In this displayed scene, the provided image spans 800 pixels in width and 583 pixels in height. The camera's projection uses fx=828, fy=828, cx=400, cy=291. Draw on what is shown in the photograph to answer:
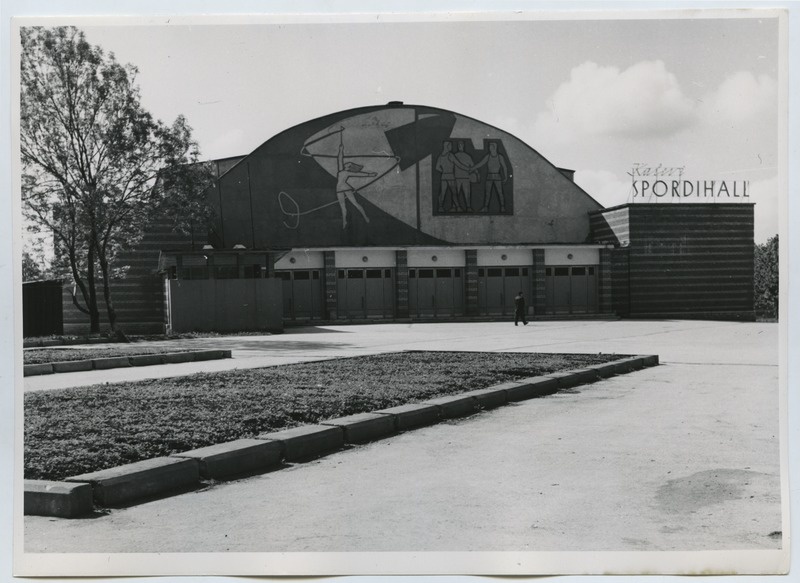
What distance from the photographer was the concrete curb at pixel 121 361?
1491 centimetres

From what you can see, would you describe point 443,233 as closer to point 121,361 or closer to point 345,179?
point 345,179

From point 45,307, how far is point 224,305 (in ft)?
33.4

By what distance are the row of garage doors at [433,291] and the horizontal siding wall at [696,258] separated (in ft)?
10.1

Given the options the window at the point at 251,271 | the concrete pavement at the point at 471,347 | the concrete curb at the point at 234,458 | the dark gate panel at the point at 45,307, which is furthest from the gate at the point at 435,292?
the concrete curb at the point at 234,458

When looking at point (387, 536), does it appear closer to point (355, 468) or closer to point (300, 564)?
point (300, 564)

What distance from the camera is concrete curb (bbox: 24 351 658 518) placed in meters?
A: 5.86

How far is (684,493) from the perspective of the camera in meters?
6.13

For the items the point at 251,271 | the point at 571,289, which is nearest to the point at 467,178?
the point at 571,289

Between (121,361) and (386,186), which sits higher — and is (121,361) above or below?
below

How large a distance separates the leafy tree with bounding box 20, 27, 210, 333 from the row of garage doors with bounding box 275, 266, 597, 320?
13678 mm

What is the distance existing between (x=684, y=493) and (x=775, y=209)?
2503mm

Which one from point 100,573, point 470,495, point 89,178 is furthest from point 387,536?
point 89,178

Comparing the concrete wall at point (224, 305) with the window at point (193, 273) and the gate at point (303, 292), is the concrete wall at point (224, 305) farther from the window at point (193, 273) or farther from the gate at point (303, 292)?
the gate at point (303, 292)

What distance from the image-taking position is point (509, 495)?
609 centimetres
